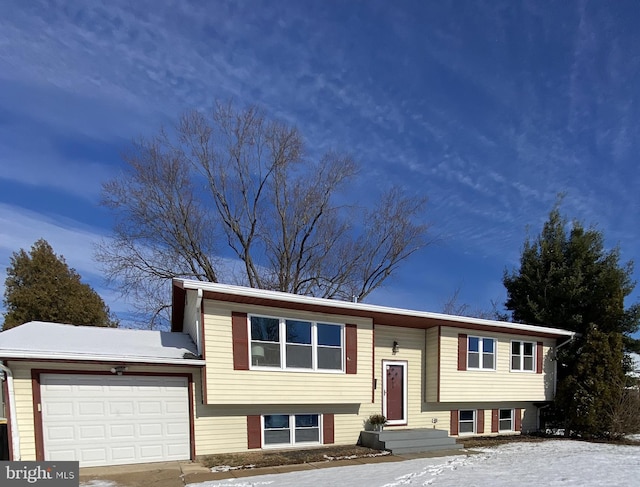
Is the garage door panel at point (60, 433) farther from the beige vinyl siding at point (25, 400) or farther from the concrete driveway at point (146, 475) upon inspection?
the concrete driveway at point (146, 475)

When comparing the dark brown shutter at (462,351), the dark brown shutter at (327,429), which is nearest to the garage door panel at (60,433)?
the dark brown shutter at (327,429)

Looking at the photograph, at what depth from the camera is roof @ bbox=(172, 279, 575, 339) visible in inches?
381

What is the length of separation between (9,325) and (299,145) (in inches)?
677

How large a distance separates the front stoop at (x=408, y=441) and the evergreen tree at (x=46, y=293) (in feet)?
57.7

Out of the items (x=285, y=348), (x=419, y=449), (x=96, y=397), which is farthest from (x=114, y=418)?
(x=419, y=449)

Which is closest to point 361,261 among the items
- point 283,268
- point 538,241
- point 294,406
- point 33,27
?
point 283,268

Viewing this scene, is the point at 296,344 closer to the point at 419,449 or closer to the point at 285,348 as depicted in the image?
the point at 285,348

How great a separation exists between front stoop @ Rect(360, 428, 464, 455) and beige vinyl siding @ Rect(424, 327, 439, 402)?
1328mm

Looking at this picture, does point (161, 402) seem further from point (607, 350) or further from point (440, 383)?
point (607, 350)

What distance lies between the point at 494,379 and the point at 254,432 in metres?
8.38

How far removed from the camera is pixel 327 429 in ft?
37.7

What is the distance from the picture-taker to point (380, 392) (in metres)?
12.6

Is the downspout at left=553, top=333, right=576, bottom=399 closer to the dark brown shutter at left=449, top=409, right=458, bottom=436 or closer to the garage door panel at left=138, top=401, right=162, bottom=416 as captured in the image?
the dark brown shutter at left=449, top=409, right=458, bottom=436

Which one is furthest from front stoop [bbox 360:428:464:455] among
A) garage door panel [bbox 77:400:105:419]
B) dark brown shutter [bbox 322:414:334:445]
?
garage door panel [bbox 77:400:105:419]
